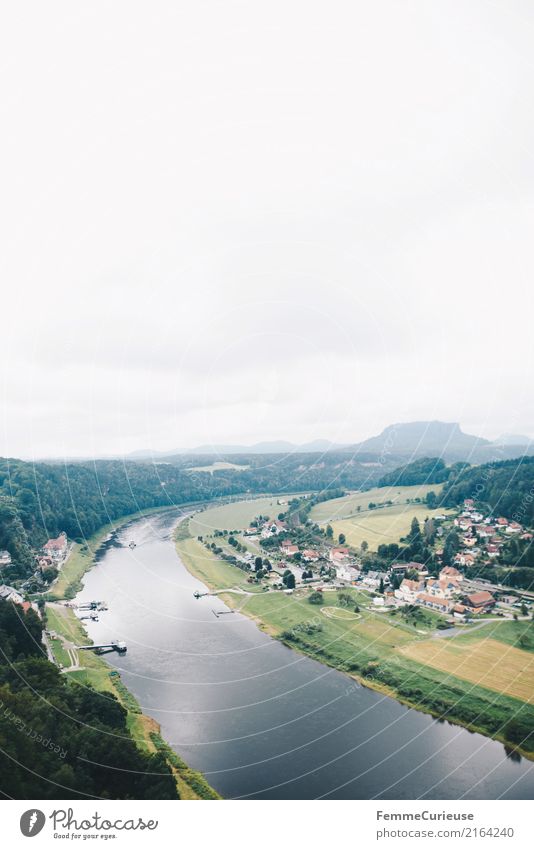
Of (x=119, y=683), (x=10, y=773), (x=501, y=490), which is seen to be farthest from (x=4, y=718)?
(x=501, y=490)

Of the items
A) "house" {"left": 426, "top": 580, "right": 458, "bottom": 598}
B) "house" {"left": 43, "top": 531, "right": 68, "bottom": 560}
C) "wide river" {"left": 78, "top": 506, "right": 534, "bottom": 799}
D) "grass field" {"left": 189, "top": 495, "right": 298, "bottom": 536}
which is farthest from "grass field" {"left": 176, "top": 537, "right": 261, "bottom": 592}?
"house" {"left": 426, "top": 580, "right": 458, "bottom": 598}

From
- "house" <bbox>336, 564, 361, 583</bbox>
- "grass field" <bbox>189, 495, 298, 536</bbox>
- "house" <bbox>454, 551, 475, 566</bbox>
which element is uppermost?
"grass field" <bbox>189, 495, 298, 536</bbox>

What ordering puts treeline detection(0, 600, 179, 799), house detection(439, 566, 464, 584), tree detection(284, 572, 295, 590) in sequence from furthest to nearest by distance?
tree detection(284, 572, 295, 590), house detection(439, 566, 464, 584), treeline detection(0, 600, 179, 799)

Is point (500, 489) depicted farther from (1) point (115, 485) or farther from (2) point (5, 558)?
(1) point (115, 485)

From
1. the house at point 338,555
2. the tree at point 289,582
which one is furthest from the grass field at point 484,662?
the house at point 338,555

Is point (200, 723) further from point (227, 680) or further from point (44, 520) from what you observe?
point (44, 520)

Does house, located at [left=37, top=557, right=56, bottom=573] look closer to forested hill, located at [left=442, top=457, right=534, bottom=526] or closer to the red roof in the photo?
the red roof
